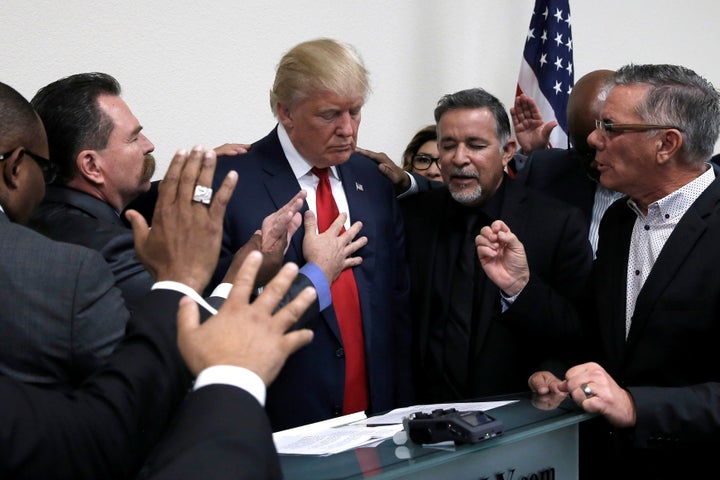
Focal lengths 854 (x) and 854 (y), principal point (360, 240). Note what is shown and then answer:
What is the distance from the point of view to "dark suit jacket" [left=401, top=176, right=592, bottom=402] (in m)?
2.64

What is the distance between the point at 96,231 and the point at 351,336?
2.86 ft

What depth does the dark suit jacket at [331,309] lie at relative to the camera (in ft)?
8.46

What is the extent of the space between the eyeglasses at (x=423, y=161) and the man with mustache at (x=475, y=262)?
104 centimetres

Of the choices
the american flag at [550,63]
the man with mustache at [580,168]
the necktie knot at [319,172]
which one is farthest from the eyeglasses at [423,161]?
the necktie knot at [319,172]

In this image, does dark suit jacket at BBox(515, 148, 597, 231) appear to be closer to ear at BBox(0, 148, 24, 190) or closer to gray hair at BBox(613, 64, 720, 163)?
gray hair at BBox(613, 64, 720, 163)

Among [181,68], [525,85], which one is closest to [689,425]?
[181,68]

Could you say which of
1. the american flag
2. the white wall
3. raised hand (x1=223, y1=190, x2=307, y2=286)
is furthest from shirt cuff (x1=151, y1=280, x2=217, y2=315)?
the american flag

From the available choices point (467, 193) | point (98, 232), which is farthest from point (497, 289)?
point (98, 232)

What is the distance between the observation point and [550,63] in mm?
4770

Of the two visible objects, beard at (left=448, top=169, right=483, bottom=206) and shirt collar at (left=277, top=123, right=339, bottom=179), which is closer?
shirt collar at (left=277, top=123, right=339, bottom=179)

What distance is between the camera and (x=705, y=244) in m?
2.20

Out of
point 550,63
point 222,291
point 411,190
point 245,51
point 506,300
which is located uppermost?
point 245,51

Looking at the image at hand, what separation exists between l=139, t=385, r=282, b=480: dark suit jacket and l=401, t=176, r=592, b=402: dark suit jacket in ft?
4.84

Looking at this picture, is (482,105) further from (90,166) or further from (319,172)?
(90,166)
